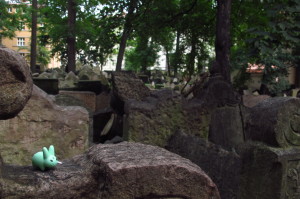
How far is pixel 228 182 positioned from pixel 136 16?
373 inches

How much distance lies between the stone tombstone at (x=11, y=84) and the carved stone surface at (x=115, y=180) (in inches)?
12.9

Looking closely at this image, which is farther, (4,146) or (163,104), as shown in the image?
(163,104)

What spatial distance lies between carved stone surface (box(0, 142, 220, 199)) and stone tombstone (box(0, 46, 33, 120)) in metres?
0.33

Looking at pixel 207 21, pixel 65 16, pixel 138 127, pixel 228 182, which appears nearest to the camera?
pixel 228 182

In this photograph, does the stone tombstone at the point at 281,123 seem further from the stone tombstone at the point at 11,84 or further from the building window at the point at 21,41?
the building window at the point at 21,41

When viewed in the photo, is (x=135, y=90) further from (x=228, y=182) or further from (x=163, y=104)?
(x=228, y=182)

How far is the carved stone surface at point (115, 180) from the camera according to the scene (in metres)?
1.83

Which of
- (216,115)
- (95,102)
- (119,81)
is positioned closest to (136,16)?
(95,102)

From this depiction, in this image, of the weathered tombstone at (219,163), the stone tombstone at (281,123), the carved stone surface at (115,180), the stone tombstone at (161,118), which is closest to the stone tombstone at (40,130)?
the stone tombstone at (161,118)

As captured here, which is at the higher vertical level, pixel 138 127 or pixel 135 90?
pixel 135 90

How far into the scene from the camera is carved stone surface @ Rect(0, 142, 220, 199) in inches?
71.9

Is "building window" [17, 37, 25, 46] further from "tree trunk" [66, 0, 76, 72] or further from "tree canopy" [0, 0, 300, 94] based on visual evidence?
"tree trunk" [66, 0, 76, 72]

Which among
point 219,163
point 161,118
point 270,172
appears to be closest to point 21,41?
point 161,118

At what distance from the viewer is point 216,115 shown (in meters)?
5.65
